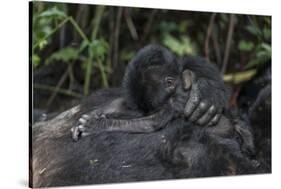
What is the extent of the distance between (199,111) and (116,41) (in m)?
0.83

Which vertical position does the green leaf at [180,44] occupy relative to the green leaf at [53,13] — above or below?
below

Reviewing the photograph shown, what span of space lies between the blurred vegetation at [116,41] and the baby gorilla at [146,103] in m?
0.23

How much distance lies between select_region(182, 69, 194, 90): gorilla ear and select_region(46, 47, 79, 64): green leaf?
2.49ft

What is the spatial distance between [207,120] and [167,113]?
0.25m

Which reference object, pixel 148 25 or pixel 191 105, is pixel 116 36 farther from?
pixel 191 105

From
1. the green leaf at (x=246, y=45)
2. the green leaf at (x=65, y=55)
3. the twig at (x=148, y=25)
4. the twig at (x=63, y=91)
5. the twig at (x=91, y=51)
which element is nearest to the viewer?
the twig at (x=63, y=91)

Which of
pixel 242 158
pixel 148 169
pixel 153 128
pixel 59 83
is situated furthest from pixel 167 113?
pixel 59 83

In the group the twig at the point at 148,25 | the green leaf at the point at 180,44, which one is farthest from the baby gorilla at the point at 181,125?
the twig at the point at 148,25

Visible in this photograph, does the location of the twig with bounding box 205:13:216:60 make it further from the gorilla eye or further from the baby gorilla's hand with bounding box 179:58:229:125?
the gorilla eye

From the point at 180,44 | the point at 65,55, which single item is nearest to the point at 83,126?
the point at 65,55

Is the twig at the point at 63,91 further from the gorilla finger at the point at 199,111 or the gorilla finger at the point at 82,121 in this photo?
the gorilla finger at the point at 199,111

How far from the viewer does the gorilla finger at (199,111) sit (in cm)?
329

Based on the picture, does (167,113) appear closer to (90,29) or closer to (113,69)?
(113,69)

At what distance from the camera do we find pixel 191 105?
3287 millimetres
